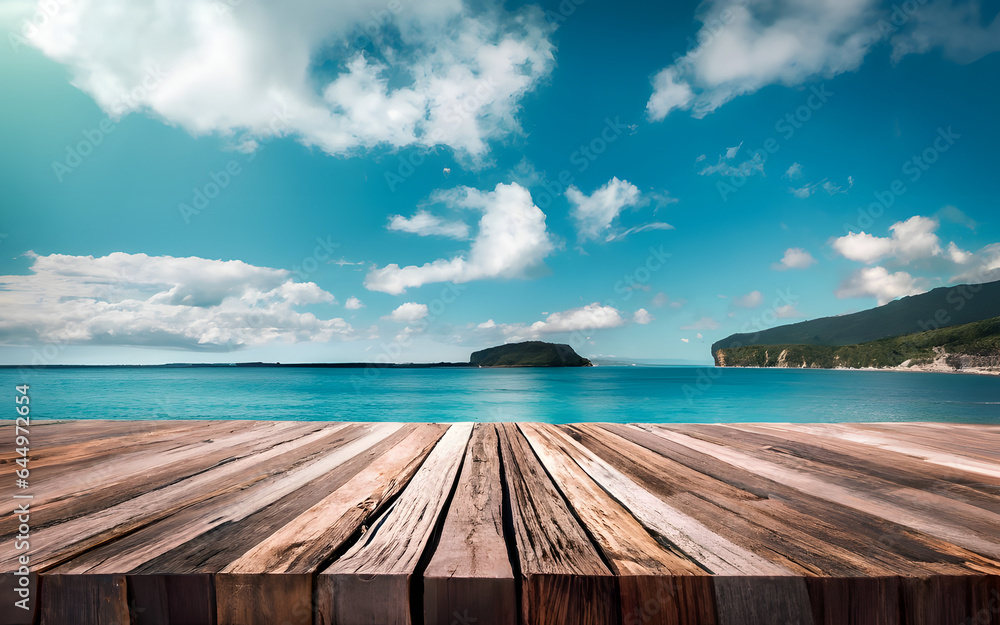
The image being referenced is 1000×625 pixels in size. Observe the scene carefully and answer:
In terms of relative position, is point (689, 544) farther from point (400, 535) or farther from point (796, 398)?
point (796, 398)

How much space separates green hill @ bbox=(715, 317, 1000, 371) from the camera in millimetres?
54219

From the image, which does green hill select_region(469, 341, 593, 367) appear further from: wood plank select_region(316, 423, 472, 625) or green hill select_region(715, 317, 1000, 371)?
wood plank select_region(316, 423, 472, 625)

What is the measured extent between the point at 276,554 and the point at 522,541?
0.65 m

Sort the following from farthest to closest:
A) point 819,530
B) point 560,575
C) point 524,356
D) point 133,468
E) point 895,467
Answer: point 524,356
point 895,467
point 133,468
point 819,530
point 560,575

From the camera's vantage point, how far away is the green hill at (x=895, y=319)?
92.6 metres

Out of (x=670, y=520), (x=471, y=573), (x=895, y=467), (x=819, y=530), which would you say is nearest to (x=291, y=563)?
(x=471, y=573)

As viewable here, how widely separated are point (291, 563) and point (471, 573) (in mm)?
446

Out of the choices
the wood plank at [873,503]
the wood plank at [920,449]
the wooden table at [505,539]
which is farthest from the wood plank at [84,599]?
the wood plank at [920,449]

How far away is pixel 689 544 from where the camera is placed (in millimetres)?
1099

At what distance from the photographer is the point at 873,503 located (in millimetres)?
1512

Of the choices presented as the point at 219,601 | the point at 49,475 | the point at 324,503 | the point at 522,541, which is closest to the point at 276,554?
the point at 219,601

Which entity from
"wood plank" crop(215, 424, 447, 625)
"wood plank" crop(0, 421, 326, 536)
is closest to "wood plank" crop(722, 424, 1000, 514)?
"wood plank" crop(215, 424, 447, 625)

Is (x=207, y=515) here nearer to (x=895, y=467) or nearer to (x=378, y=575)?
(x=378, y=575)

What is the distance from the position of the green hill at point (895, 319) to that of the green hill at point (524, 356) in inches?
2651
